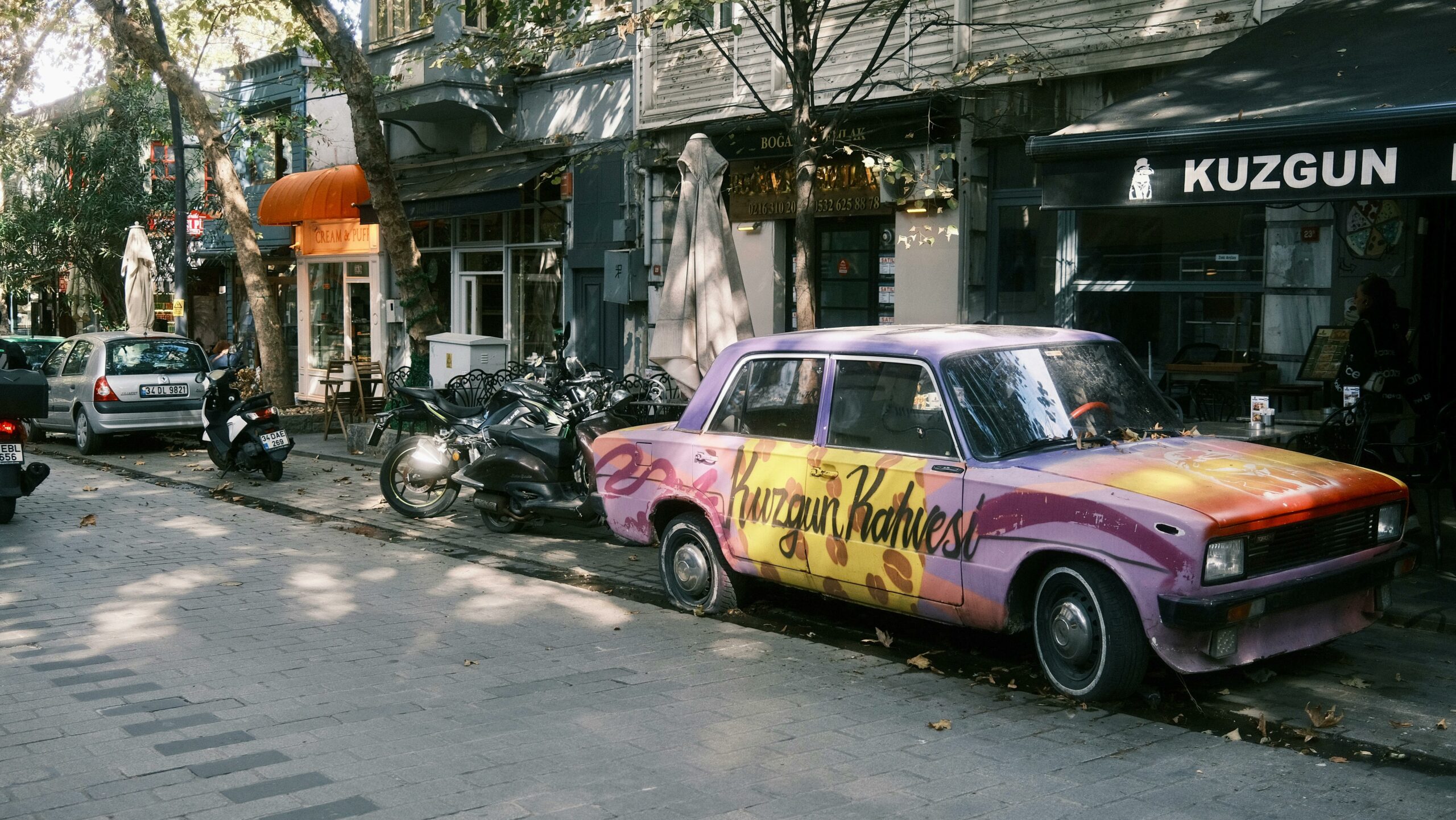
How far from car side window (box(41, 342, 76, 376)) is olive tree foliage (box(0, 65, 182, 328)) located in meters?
12.1

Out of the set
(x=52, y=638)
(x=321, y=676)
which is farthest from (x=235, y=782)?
(x=52, y=638)

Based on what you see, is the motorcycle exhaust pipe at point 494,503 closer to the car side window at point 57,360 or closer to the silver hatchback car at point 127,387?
the silver hatchback car at point 127,387

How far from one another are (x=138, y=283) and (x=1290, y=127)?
2140cm

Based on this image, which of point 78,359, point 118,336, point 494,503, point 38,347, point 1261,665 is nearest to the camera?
point 1261,665

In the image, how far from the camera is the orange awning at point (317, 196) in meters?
22.8

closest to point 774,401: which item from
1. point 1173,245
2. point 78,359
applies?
point 1173,245

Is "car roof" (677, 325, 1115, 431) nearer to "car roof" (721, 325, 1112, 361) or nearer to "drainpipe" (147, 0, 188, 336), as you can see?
"car roof" (721, 325, 1112, 361)

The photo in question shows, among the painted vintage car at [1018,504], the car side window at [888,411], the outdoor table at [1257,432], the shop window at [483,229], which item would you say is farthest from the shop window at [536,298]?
the car side window at [888,411]

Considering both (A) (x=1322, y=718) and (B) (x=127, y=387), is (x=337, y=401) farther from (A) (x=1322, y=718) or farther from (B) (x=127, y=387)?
(A) (x=1322, y=718)

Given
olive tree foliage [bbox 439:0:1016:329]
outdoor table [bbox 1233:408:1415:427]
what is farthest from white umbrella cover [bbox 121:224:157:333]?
outdoor table [bbox 1233:408:1415:427]

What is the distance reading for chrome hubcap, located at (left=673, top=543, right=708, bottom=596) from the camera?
302 inches

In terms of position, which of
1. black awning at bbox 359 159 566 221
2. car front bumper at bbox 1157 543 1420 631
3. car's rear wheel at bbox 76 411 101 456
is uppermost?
black awning at bbox 359 159 566 221

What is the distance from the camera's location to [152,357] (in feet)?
56.3

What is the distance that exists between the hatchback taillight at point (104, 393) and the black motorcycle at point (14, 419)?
563 centimetres
